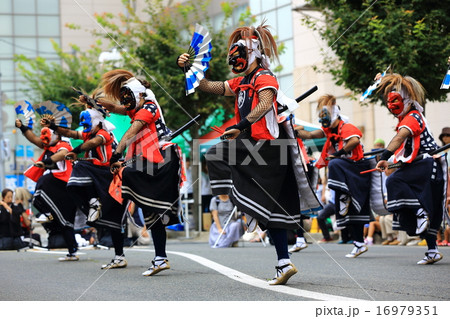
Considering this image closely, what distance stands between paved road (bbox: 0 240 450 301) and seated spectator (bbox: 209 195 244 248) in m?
5.08

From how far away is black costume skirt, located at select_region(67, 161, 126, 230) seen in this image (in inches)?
367

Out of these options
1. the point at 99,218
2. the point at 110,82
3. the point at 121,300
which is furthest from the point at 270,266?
the point at 121,300

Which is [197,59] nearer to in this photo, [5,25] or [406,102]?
[406,102]

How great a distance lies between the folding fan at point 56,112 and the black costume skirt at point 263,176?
177 inches

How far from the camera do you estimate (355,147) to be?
10625 mm

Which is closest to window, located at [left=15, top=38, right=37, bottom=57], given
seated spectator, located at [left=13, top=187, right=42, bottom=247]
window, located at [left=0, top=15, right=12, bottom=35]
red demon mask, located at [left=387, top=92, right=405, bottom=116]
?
window, located at [left=0, top=15, right=12, bottom=35]

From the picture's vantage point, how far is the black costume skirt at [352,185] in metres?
10.6

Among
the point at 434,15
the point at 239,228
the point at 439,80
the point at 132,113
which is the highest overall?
the point at 434,15

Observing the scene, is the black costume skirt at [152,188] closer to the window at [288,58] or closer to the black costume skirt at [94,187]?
the black costume skirt at [94,187]

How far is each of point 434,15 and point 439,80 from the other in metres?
1.20

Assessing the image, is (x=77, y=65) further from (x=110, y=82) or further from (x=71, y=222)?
(x=110, y=82)

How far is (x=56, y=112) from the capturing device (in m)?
10.9

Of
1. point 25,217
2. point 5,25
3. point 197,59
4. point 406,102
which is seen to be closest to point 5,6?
point 5,25
